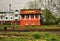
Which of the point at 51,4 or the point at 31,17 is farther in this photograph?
the point at 51,4

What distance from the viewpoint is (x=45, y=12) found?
59.1 meters

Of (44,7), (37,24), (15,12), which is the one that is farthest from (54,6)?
(15,12)

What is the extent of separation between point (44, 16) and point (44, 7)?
8.98 feet

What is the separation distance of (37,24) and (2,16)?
165 feet

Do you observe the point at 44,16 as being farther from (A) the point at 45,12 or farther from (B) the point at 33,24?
(B) the point at 33,24

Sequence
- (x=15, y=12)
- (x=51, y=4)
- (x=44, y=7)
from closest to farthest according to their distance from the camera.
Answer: (x=51, y=4) → (x=44, y=7) → (x=15, y=12)

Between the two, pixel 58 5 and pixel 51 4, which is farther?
pixel 51 4

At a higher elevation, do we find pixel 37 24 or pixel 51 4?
pixel 51 4

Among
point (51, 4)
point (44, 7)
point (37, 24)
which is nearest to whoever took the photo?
point (37, 24)

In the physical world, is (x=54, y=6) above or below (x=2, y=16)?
above

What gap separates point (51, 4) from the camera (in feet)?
163

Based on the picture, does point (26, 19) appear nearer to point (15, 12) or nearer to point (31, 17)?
point (31, 17)

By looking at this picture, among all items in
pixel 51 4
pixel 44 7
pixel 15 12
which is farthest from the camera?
pixel 15 12

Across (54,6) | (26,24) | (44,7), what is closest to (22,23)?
(26,24)
